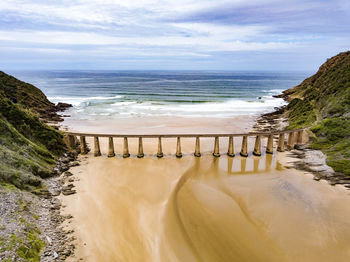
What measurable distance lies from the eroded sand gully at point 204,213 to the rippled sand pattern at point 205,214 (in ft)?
0.17

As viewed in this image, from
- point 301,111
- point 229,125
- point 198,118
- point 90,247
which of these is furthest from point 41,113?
point 301,111

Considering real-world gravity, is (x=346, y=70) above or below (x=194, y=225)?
above

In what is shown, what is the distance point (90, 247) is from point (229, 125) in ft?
103

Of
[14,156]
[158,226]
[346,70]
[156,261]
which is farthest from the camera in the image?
[346,70]

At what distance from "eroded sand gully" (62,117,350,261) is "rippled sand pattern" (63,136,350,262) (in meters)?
0.05

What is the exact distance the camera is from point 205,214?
582 inches

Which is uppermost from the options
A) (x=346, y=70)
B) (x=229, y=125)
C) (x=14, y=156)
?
(x=346, y=70)

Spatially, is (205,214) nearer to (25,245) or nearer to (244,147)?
(25,245)

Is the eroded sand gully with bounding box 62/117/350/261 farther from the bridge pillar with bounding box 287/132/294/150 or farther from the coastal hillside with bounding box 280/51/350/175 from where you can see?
the coastal hillside with bounding box 280/51/350/175

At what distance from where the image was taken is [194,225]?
539 inches

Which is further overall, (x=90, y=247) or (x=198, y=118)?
(x=198, y=118)

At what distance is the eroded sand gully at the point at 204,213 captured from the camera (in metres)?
11.8

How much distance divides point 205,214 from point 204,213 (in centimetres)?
12

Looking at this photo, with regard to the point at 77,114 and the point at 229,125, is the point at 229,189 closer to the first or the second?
the point at 229,125
